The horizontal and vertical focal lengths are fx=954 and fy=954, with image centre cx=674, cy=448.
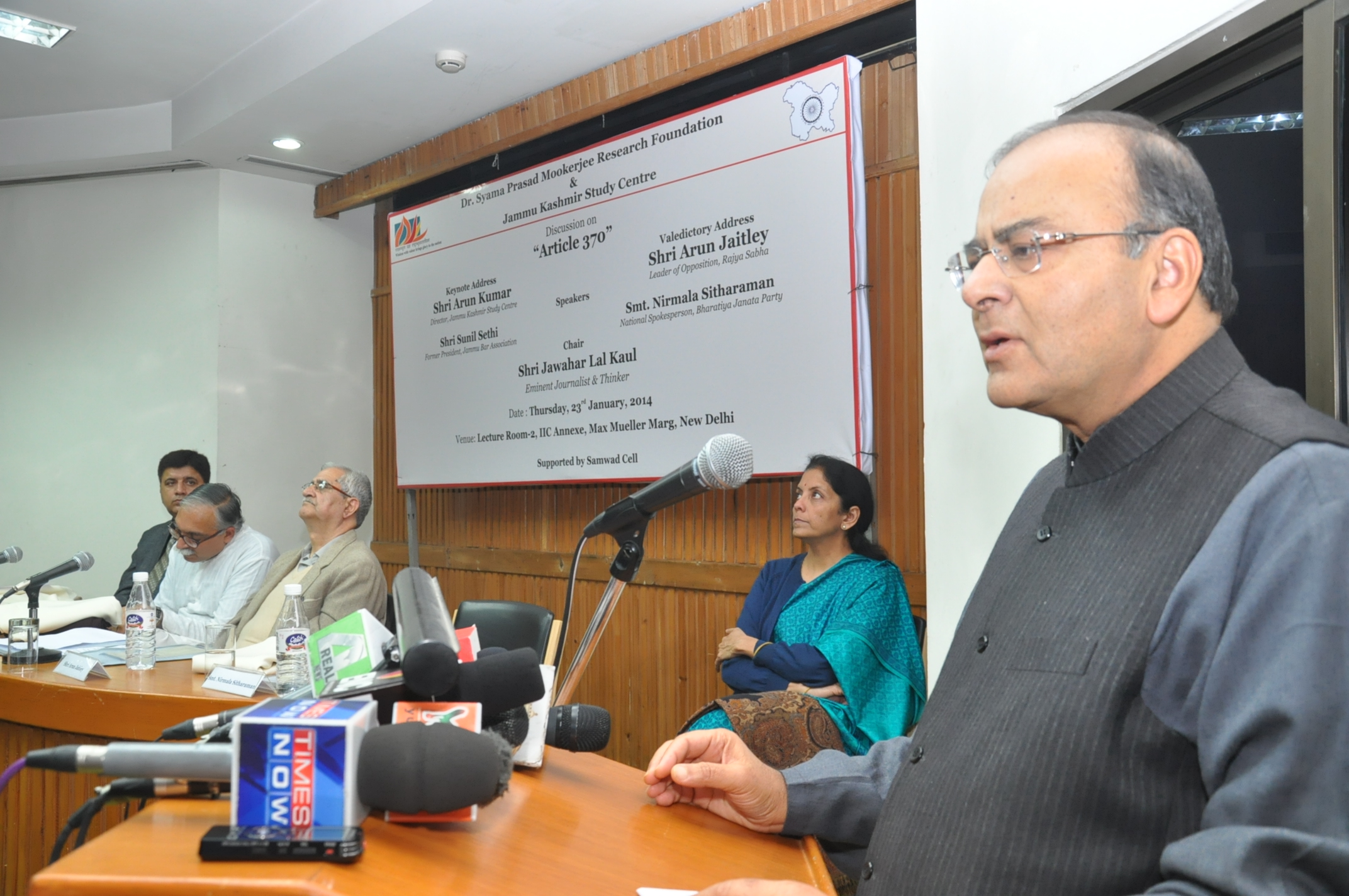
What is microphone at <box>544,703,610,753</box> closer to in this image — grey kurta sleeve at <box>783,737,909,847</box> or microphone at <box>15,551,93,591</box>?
grey kurta sleeve at <box>783,737,909,847</box>

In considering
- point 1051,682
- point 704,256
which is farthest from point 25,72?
point 1051,682

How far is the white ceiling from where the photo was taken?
3682 mm

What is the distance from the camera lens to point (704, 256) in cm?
358

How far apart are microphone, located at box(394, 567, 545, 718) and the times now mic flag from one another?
0.10 metres

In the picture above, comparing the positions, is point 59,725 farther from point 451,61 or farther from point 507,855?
point 451,61

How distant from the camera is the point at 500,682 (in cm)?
99

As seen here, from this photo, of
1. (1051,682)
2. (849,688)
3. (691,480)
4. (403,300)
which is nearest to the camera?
(1051,682)

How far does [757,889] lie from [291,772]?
393 millimetres

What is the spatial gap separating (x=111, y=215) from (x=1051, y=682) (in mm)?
5973

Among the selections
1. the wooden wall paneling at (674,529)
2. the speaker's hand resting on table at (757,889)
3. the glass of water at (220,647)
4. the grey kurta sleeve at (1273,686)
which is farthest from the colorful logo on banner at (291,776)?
the wooden wall paneling at (674,529)

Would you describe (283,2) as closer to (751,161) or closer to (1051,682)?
(751,161)

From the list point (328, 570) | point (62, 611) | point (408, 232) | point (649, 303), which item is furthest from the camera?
point (408, 232)

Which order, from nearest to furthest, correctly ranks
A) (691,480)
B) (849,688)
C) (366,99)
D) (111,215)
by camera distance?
(691,480), (849,688), (366,99), (111,215)

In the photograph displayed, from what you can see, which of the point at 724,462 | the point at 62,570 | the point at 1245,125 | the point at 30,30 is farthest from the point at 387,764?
the point at 30,30
